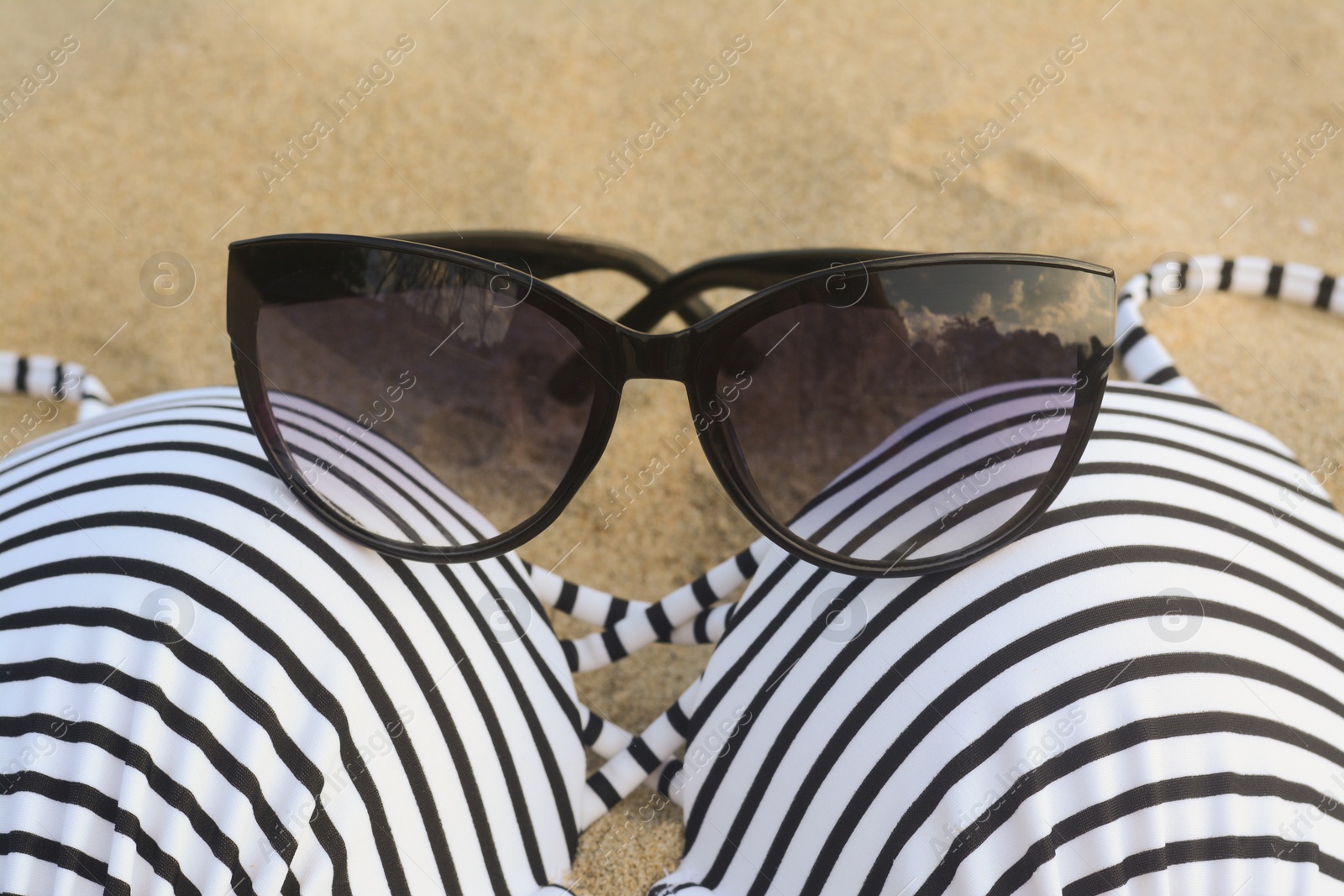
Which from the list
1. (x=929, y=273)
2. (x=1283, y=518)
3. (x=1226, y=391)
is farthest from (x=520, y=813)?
(x=1226, y=391)

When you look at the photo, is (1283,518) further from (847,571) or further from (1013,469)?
(847,571)

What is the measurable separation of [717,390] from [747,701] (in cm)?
33

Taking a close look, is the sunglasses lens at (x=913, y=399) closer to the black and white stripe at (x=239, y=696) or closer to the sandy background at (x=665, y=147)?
the black and white stripe at (x=239, y=696)

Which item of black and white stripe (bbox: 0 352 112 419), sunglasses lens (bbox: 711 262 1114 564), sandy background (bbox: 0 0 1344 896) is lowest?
sunglasses lens (bbox: 711 262 1114 564)

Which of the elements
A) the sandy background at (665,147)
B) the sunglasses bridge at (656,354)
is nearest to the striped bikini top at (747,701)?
the sunglasses bridge at (656,354)

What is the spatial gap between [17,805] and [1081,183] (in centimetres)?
193

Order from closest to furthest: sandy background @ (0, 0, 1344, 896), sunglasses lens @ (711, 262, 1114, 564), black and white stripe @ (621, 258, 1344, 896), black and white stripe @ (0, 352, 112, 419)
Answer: black and white stripe @ (621, 258, 1344, 896) → sunglasses lens @ (711, 262, 1114, 564) → black and white stripe @ (0, 352, 112, 419) → sandy background @ (0, 0, 1344, 896)

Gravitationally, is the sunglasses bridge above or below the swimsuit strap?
below

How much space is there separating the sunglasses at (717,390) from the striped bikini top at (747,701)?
0.04 meters

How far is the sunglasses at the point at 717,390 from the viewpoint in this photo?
0.76 meters

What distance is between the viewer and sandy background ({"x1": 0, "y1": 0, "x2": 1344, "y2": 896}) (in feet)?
5.21

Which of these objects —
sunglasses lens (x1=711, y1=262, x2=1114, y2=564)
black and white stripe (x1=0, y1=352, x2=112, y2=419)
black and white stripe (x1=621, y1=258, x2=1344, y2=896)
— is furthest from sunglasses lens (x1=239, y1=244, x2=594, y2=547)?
black and white stripe (x1=0, y1=352, x2=112, y2=419)

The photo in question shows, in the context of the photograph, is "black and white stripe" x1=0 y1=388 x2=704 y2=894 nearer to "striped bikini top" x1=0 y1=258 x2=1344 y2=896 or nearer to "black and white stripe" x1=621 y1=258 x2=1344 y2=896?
"striped bikini top" x1=0 y1=258 x2=1344 y2=896

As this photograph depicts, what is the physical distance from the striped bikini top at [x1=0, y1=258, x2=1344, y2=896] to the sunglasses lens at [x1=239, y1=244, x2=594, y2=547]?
0.14 ft
